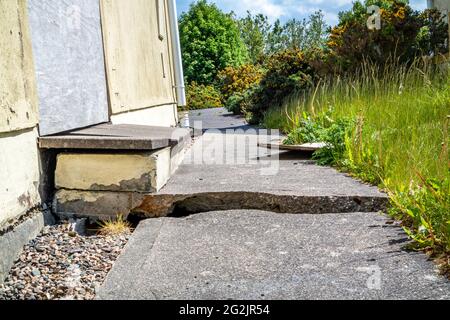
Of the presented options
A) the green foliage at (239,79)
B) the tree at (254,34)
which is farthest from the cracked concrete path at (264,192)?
the tree at (254,34)

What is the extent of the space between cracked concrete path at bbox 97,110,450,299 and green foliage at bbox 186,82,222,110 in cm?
1303

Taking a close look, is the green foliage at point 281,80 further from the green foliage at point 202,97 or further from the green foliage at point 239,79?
the green foliage at point 202,97

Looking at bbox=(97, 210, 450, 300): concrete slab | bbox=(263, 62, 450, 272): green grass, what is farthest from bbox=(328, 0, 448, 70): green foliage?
bbox=(97, 210, 450, 300): concrete slab

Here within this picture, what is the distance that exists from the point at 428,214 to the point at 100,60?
2.55 metres

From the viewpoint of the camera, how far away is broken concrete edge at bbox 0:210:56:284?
6.16 feet

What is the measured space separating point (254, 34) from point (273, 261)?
2164 cm

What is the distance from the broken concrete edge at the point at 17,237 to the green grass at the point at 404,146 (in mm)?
1614

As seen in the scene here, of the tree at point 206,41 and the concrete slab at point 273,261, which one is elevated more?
the tree at point 206,41

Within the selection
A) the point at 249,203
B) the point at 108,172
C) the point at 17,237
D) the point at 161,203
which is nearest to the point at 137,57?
the point at 108,172

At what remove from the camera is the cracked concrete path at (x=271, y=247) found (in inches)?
61.5

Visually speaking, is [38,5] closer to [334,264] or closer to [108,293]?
[108,293]

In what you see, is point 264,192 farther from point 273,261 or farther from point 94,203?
point 94,203

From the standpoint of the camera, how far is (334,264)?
1.74 meters
